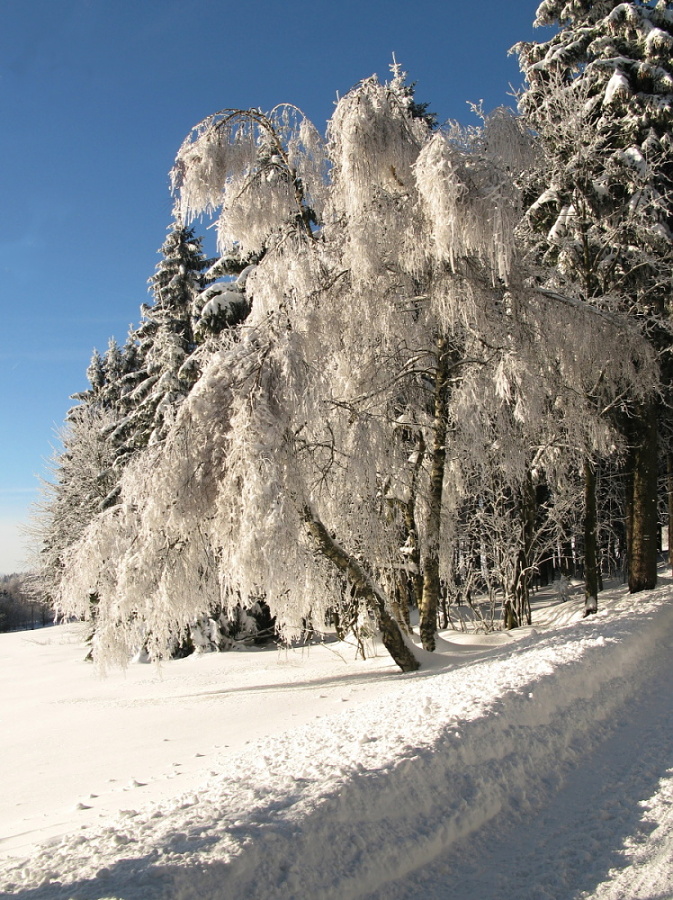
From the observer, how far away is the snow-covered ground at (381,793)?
2822mm

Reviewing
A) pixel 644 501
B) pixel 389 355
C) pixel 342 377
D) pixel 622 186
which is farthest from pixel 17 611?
pixel 622 186

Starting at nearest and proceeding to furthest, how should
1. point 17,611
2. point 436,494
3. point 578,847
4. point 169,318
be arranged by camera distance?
point 578,847 < point 436,494 < point 169,318 < point 17,611

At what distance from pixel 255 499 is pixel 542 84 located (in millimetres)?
11950

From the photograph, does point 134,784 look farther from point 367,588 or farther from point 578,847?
point 367,588

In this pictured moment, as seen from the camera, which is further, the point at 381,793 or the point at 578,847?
the point at 381,793

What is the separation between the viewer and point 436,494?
916cm

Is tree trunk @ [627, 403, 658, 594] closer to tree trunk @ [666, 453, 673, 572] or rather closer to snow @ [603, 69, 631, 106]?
tree trunk @ [666, 453, 673, 572]

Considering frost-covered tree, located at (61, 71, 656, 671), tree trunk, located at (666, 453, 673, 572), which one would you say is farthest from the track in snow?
tree trunk, located at (666, 453, 673, 572)

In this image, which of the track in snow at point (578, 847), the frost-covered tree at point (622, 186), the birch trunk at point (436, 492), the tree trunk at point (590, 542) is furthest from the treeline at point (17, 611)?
the track in snow at point (578, 847)

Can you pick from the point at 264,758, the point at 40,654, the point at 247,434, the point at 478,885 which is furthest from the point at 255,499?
the point at 40,654

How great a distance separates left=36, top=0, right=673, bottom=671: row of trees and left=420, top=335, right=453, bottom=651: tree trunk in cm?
3

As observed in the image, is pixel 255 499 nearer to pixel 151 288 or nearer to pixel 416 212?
pixel 416 212

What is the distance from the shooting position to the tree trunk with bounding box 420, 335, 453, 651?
9.02 meters

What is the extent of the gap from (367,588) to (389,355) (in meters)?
3.21
